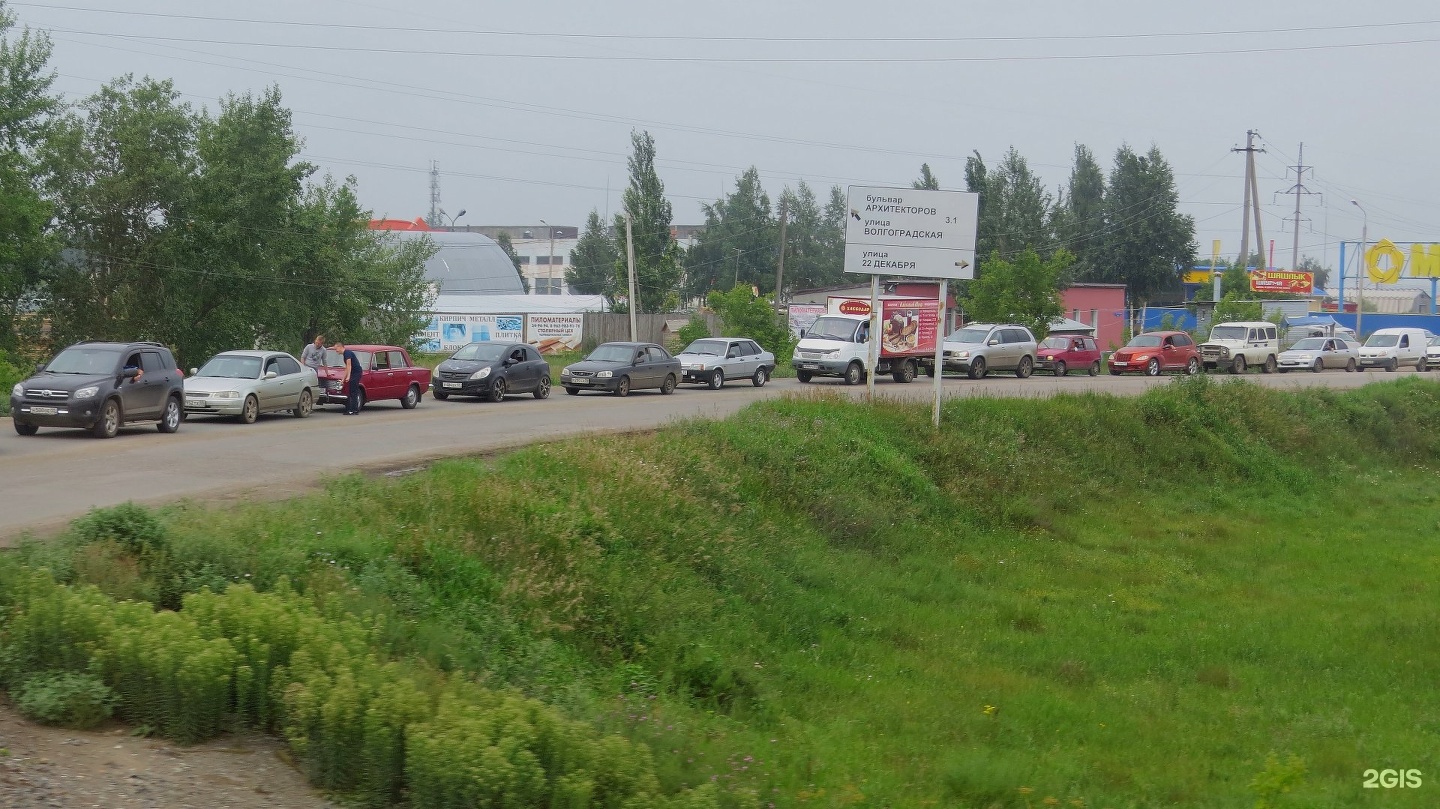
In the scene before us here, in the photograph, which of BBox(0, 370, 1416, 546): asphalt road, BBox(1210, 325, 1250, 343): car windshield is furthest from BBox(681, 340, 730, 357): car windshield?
BBox(1210, 325, 1250, 343): car windshield

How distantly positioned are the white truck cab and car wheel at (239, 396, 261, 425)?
38084 millimetres

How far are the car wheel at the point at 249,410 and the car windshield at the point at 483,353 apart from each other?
843 centimetres

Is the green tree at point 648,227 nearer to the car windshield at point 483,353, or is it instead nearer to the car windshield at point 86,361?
the car windshield at point 483,353

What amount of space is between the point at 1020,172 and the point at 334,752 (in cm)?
8290

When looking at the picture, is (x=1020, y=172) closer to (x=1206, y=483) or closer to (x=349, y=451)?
(x=1206, y=483)

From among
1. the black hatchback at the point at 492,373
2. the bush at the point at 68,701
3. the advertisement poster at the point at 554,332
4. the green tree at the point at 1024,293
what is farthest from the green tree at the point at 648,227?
the bush at the point at 68,701

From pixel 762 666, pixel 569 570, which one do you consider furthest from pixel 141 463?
pixel 762 666

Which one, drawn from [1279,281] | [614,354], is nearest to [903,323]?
[614,354]

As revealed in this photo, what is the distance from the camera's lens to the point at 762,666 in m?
11.3

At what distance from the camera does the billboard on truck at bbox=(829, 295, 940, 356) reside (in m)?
40.9

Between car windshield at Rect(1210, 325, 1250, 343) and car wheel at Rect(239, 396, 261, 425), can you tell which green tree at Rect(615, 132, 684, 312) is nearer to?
car windshield at Rect(1210, 325, 1250, 343)

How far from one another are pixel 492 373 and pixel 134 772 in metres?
26.2

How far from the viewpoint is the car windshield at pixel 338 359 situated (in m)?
29.1

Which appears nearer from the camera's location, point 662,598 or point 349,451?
point 662,598
